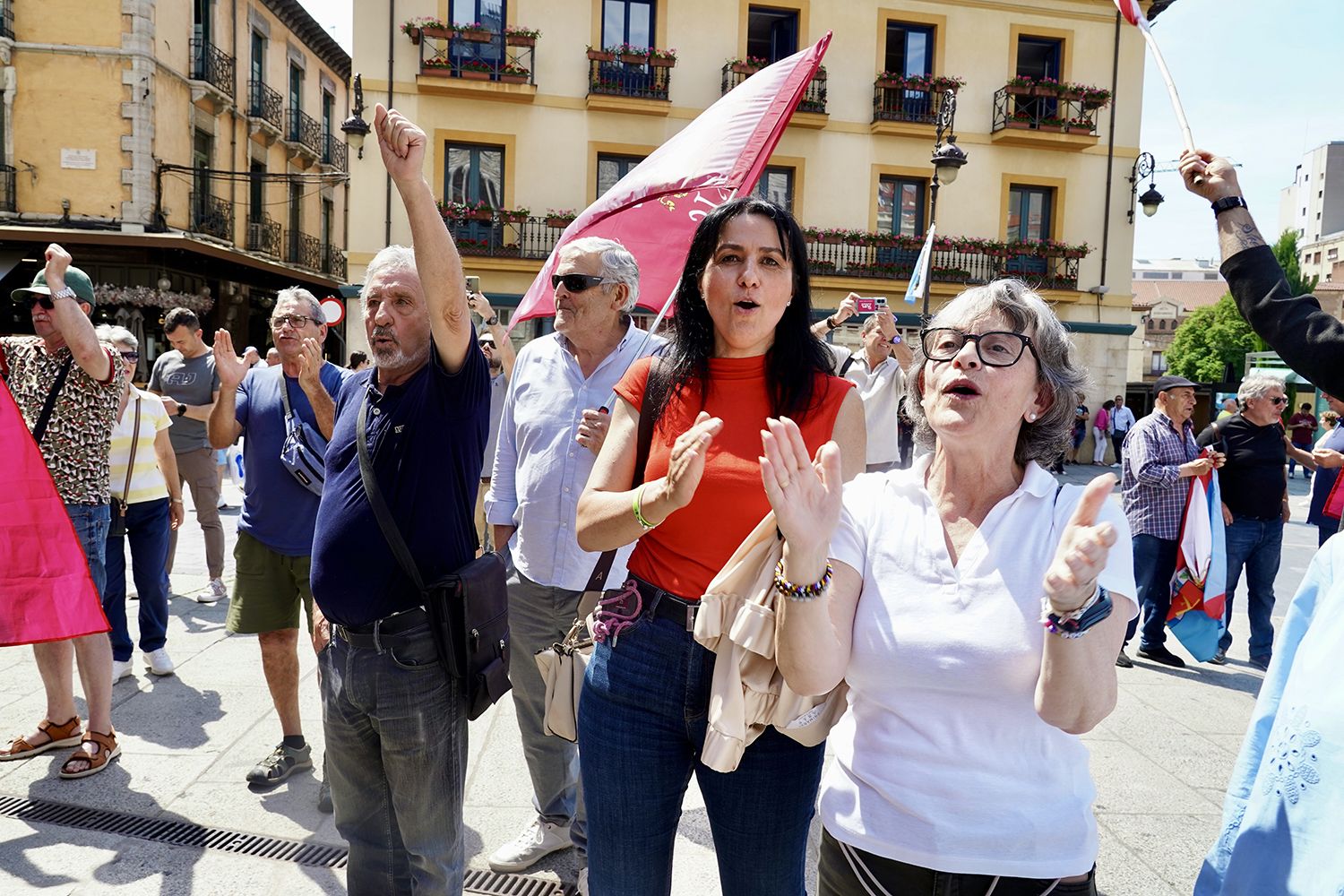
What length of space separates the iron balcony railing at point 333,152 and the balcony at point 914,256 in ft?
60.2

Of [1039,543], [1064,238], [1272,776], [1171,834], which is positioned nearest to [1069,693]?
[1039,543]

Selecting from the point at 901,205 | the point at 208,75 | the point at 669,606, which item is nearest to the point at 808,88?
the point at 901,205

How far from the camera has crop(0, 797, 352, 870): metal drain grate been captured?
3.22 m

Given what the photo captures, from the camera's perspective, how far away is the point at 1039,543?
1.66m

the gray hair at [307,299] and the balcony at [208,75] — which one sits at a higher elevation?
the balcony at [208,75]

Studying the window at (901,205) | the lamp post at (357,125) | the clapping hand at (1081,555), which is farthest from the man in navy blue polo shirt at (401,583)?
the window at (901,205)

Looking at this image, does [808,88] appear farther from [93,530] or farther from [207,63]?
[93,530]

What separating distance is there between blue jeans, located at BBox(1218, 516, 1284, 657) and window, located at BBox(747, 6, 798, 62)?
1671 centimetres

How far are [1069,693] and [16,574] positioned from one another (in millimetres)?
3573

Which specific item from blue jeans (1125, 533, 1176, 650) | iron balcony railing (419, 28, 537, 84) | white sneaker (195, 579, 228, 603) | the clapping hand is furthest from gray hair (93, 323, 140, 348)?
iron balcony railing (419, 28, 537, 84)

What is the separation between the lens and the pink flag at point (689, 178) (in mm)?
3252

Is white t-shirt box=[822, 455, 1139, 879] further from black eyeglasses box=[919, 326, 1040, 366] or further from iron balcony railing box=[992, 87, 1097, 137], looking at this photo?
iron balcony railing box=[992, 87, 1097, 137]

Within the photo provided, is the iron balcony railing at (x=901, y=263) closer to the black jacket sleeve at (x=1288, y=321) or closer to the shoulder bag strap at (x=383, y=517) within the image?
the black jacket sleeve at (x=1288, y=321)

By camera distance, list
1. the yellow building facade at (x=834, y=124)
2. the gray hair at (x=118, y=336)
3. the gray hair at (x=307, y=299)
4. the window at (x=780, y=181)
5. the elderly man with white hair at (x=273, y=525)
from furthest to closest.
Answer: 1. the window at (x=780, y=181)
2. the yellow building facade at (x=834, y=124)
3. the gray hair at (x=118, y=336)
4. the elderly man with white hair at (x=273, y=525)
5. the gray hair at (x=307, y=299)
